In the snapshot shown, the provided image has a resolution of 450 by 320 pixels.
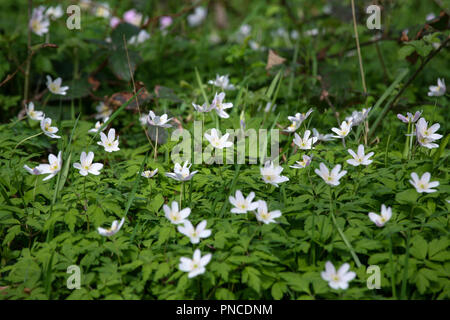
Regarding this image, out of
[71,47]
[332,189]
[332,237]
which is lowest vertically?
[332,237]

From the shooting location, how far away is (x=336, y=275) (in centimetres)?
143

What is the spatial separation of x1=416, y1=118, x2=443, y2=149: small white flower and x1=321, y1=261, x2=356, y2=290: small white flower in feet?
2.63

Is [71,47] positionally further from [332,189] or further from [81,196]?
[332,189]

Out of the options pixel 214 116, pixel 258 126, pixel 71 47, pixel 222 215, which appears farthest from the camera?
pixel 71 47

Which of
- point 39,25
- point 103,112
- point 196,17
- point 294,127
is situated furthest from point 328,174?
point 196,17

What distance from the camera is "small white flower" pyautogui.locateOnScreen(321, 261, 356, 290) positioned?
1.41 metres

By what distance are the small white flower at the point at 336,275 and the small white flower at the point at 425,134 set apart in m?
0.80

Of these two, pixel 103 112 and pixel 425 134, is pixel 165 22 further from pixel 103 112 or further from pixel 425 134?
pixel 425 134

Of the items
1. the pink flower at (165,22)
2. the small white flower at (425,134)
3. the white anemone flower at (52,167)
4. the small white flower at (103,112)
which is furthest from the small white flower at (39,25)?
the small white flower at (425,134)

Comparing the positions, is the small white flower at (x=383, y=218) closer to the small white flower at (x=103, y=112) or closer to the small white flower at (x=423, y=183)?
the small white flower at (x=423, y=183)

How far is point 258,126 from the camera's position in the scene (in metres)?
2.42

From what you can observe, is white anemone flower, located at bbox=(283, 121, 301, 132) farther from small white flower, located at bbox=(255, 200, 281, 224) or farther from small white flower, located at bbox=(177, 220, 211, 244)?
small white flower, located at bbox=(177, 220, 211, 244)
